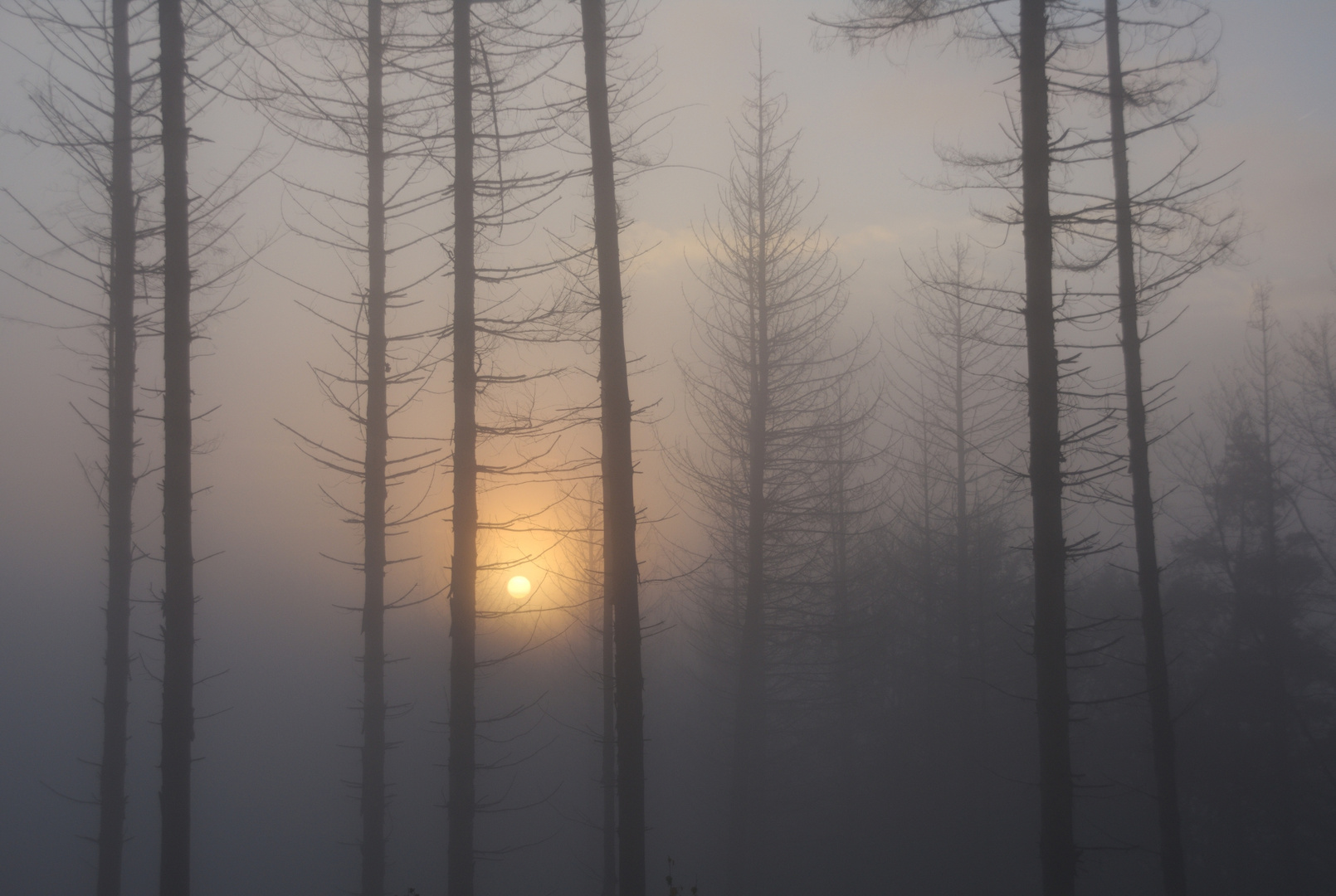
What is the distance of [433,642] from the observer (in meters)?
22.0

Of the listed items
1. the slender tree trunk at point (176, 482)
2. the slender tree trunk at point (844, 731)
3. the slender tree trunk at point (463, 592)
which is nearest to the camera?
the slender tree trunk at point (176, 482)

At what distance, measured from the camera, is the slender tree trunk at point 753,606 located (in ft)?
42.6

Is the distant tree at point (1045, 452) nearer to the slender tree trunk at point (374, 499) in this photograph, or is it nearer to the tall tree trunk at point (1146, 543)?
the tall tree trunk at point (1146, 543)

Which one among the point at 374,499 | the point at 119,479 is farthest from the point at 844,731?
the point at 119,479

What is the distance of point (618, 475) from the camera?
258 inches

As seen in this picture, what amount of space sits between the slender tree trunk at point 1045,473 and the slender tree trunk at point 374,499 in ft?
23.4

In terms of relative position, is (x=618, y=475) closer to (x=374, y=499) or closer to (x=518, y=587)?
(x=374, y=499)

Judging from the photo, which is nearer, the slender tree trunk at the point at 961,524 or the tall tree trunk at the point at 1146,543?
the tall tree trunk at the point at 1146,543

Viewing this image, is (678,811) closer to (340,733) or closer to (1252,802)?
(340,733)

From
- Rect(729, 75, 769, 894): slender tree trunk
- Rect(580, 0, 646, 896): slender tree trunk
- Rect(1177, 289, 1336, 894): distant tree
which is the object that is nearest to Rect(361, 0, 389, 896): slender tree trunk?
Rect(580, 0, 646, 896): slender tree trunk

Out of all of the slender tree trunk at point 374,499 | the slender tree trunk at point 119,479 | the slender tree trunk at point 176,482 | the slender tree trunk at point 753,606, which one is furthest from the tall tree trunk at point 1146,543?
the slender tree trunk at point 119,479

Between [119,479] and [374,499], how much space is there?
3.06 m

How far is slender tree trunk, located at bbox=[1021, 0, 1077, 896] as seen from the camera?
242 inches

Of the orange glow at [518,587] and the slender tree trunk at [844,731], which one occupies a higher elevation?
the orange glow at [518,587]
